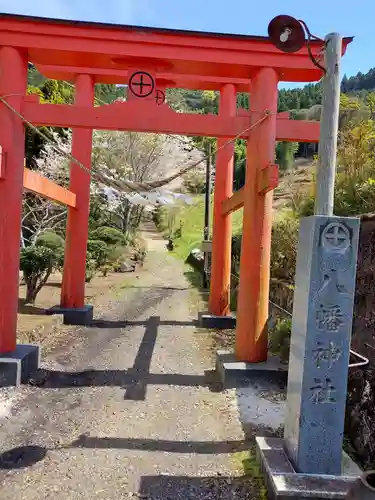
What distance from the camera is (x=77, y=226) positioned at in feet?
30.1

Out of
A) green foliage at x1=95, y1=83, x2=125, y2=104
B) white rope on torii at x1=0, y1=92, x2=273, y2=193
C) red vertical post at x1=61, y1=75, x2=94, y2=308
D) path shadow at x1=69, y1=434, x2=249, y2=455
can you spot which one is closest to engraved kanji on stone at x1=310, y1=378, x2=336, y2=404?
path shadow at x1=69, y1=434, x2=249, y2=455

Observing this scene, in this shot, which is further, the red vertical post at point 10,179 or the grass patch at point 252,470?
the red vertical post at point 10,179

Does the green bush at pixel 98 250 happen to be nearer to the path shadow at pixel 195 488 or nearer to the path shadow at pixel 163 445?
the path shadow at pixel 163 445

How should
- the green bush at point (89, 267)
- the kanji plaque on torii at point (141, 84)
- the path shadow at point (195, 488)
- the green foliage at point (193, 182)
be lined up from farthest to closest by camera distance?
1. the green foliage at point (193, 182)
2. the green bush at point (89, 267)
3. the kanji plaque on torii at point (141, 84)
4. the path shadow at point (195, 488)

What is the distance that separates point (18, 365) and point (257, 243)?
3.36 m

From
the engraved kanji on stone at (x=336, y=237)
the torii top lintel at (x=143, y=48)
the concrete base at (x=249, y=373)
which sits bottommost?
the concrete base at (x=249, y=373)

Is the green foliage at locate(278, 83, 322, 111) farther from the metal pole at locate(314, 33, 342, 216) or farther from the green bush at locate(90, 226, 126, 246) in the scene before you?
the metal pole at locate(314, 33, 342, 216)

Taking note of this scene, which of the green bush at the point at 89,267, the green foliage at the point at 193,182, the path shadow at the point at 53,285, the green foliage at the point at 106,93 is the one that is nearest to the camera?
the path shadow at the point at 53,285

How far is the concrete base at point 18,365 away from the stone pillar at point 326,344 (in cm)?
353

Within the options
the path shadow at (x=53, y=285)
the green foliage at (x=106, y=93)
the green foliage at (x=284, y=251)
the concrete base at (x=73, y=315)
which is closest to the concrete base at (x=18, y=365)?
the concrete base at (x=73, y=315)

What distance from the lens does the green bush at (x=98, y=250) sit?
15.8 m

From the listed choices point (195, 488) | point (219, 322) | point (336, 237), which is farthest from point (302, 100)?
point (195, 488)

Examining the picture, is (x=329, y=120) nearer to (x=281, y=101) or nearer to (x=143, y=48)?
(x=143, y=48)

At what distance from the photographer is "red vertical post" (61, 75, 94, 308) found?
9062 millimetres
